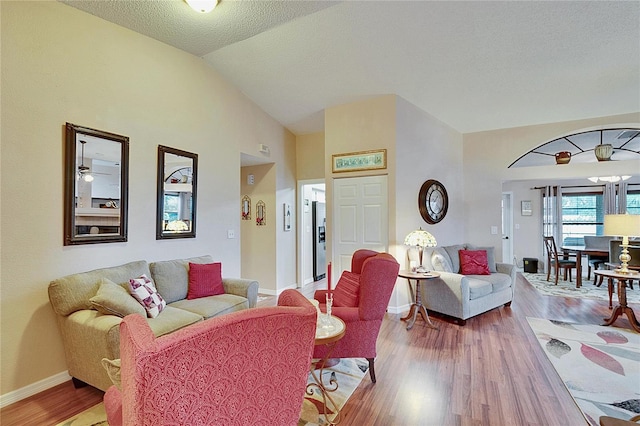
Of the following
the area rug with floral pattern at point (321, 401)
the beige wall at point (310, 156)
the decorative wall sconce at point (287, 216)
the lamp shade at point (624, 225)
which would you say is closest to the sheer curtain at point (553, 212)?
the lamp shade at point (624, 225)

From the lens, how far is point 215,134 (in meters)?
4.38

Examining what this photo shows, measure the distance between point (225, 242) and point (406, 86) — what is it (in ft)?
11.5

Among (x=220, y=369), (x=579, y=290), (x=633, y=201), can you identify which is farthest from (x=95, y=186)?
(x=633, y=201)

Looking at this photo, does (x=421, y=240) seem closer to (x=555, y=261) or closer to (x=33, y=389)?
(x=33, y=389)

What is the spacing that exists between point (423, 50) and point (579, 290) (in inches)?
212

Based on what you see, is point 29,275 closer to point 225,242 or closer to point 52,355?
point 52,355

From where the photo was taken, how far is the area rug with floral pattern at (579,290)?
517cm

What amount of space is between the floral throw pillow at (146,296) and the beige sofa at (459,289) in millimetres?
3371

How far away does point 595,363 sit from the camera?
113 inches

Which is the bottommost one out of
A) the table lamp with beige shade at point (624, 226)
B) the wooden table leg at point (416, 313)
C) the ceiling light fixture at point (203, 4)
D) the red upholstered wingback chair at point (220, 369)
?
the wooden table leg at point (416, 313)

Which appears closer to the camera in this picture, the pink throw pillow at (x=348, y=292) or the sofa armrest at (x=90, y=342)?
the sofa armrest at (x=90, y=342)

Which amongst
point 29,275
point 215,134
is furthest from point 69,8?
point 29,275

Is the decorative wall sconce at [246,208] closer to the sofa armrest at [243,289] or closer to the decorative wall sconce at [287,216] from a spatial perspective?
the decorative wall sconce at [287,216]

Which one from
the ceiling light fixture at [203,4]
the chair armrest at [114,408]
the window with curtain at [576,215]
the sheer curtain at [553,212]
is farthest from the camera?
the sheer curtain at [553,212]
